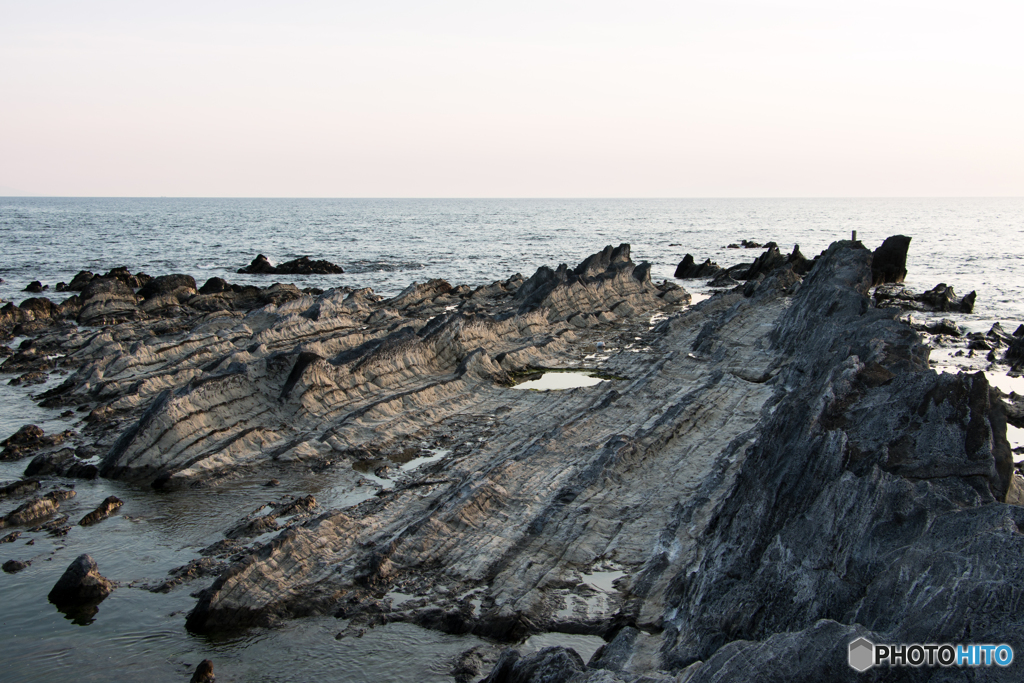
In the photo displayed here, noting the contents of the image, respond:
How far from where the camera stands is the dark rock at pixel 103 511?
1138 centimetres

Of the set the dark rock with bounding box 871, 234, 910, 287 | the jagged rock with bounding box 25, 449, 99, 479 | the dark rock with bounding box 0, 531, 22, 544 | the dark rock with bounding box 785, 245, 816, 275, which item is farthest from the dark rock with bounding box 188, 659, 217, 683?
the dark rock with bounding box 785, 245, 816, 275

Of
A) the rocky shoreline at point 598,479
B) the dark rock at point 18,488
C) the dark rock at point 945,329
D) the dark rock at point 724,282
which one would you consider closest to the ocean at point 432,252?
the dark rock at point 945,329

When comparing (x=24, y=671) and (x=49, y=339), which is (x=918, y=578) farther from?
(x=49, y=339)

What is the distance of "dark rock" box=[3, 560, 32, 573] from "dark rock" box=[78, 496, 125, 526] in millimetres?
1301

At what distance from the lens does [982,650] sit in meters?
4.85

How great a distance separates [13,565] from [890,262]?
44.3 meters

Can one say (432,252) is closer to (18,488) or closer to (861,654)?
(18,488)

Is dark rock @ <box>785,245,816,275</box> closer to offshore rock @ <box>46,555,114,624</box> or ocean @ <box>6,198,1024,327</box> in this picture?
ocean @ <box>6,198,1024,327</box>

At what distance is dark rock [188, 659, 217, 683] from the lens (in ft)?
25.0

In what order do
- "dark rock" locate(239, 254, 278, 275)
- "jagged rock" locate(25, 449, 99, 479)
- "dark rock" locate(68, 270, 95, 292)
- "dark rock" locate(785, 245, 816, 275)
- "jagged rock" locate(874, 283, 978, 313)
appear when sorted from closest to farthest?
→ "jagged rock" locate(25, 449, 99, 479), "jagged rock" locate(874, 283, 978, 313), "dark rock" locate(68, 270, 95, 292), "dark rock" locate(785, 245, 816, 275), "dark rock" locate(239, 254, 278, 275)

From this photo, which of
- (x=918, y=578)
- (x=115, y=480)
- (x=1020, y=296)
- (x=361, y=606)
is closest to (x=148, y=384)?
(x=115, y=480)

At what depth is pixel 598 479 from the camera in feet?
39.4

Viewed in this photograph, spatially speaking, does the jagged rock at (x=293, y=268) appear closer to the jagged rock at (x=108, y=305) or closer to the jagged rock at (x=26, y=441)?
the jagged rock at (x=108, y=305)

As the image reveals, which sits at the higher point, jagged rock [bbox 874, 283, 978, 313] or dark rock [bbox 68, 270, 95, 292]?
dark rock [bbox 68, 270, 95, 292]
